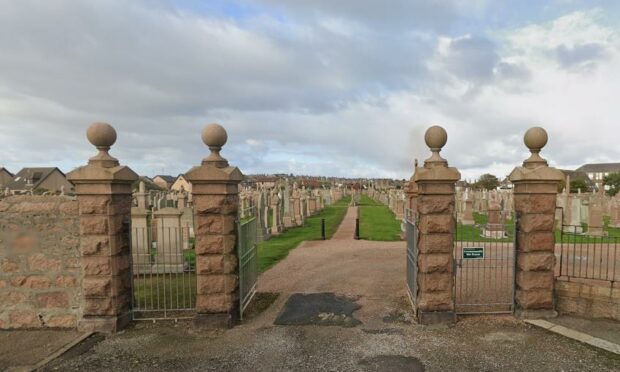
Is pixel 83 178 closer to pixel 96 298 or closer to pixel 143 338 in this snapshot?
pixel 96 298

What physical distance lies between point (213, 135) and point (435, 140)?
3.86 m

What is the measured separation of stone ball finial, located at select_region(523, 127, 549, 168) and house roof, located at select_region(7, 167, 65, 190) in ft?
247

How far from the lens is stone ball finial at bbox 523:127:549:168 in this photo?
21.3ft

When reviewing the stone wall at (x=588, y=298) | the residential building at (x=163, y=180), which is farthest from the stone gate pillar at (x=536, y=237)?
the residential building at (x=163, y=180)

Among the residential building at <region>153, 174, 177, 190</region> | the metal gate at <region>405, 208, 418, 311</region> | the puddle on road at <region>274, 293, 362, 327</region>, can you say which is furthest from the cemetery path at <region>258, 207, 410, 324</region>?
the residential building at <region>153, 174, 177, 190</region>

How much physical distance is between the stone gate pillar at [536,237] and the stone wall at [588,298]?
39cm

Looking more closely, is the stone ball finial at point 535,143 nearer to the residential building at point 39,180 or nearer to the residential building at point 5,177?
the residential building at point 39,180

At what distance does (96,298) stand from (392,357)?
16.0 feet

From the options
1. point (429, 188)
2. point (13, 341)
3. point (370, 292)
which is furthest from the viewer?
point (370, 292)

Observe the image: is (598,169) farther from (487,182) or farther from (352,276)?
(352,276)

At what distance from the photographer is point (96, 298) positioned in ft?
20.5

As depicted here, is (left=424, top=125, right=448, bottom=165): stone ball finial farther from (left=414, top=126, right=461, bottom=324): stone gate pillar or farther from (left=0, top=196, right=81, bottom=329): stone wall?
(left=0, top=196, right=81, bottom=329): stone wall

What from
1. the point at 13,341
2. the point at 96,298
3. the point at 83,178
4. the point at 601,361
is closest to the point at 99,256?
the point at 96,298

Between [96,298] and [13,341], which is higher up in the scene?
[96,298]
